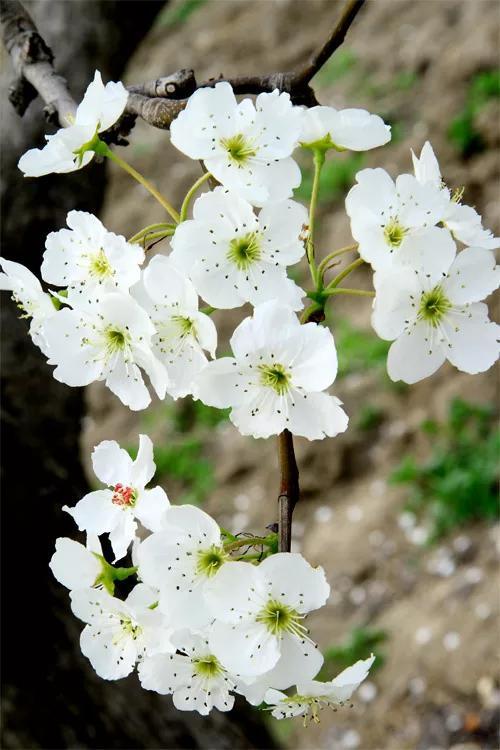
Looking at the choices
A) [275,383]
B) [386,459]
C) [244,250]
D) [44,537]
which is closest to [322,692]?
[275,383]

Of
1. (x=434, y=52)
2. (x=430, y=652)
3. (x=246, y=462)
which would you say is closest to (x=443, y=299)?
(x=430, y=652)

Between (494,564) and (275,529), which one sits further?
(494,564)

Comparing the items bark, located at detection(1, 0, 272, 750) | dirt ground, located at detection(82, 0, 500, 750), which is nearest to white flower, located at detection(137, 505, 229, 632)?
bark, located at detection(1, 0, 272, 750)

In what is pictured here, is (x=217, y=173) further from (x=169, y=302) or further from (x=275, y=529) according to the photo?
(x=275, y=529)

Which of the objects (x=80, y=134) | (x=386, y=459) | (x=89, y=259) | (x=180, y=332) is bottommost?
(x=386, y=459)

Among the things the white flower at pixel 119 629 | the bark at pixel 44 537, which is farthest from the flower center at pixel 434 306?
the bark at pixel 44 537

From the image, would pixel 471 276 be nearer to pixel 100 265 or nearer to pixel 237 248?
pixel 237 248

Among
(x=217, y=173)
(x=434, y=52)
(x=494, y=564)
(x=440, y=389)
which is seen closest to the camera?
(x=217, y=173)
